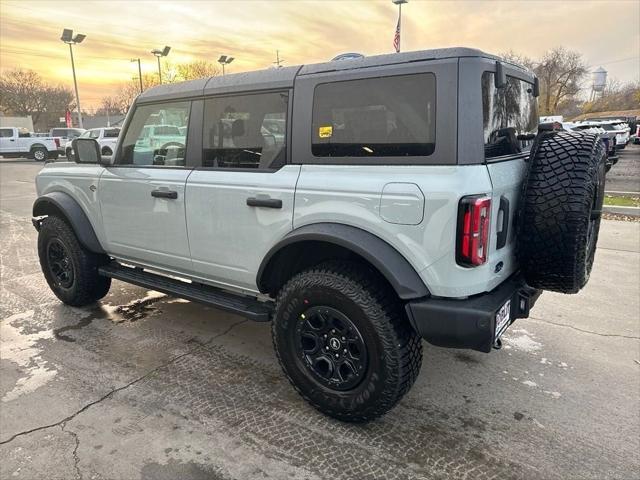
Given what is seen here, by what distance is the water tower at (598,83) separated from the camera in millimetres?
69812

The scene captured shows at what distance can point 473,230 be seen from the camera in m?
2.21

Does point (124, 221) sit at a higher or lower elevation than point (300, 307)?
higher

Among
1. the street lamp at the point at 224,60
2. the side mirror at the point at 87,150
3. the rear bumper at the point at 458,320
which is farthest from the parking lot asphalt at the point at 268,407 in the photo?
the street lamp at the point at 224,60

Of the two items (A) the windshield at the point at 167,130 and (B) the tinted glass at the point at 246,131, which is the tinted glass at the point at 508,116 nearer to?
(B) the tinted glass at the point at 246,131

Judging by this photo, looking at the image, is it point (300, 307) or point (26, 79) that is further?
point (26, 79)

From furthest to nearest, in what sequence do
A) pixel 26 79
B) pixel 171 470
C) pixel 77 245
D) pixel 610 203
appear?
1. pixel 26 79
2. pixel 610 203
3. pixel 77 245
4. pixel 171 470

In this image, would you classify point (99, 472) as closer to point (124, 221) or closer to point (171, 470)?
point (171, 470)

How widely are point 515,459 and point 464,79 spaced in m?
→ 1.97

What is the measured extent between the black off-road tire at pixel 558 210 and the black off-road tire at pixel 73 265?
3.71 metres

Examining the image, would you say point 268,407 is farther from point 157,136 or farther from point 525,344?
point 157,136

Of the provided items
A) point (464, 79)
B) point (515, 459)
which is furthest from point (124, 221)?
point (515, 459)

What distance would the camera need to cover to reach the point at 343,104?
2.63 meters

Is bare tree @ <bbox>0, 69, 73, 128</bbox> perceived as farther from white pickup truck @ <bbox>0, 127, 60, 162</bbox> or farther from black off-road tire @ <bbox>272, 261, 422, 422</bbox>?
black off-road tire @ <bbox>272, 261, 422, 422</bbox>

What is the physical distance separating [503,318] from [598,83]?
85.5 m
